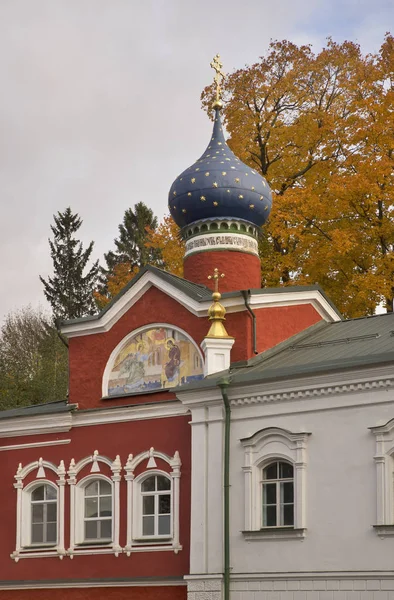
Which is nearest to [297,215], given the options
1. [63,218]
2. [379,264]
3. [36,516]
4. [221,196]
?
[379,264]

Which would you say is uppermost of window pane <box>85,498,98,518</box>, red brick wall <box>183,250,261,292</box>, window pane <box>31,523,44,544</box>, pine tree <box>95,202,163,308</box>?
pine tree <box>95,202,163,308</box>

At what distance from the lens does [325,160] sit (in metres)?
25.3

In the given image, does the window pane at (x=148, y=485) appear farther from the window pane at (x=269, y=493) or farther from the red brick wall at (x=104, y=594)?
the window pane at (x=269, y=493)

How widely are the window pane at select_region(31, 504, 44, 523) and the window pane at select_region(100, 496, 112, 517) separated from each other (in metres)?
1.24

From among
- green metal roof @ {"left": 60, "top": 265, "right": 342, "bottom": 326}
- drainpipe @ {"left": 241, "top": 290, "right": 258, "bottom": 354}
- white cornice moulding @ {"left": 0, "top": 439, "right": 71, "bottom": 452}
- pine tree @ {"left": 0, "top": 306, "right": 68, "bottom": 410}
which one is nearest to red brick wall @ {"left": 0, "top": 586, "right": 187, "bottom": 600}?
white cornice moulding @ {"left": 0, "top": 439, "right": 71, "bottom": 452}

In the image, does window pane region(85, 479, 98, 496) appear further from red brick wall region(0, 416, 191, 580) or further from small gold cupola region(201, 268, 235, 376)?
small gold cupola region(201, 268, 235, 376)

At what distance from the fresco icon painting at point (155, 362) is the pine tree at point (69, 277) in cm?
2165

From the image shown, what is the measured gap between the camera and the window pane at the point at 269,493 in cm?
1602

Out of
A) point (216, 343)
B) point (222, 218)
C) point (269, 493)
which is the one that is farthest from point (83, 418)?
point (222, 218)

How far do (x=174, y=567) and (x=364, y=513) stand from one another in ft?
11.0

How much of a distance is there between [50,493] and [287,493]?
15.0 ft

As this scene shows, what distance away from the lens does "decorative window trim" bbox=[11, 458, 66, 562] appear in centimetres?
1839

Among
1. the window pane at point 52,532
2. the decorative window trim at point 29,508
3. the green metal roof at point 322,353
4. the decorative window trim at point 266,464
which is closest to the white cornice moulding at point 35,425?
the decorative window trim at point 29,508

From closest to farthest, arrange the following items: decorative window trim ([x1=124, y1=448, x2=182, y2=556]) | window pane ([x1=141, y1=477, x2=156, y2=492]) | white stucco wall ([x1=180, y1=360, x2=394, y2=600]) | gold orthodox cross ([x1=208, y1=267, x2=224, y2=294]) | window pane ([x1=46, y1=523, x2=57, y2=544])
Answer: white stucco wall ([x1=180, y1=360, x2=394, y2=600]) < decorative window trim ([x1=124, y1=448, x2=182, y2=556]) < window pane ([x1=141, y1=477, x2=156, y2=492]) < gold orthodox cross ([x1=208, y1=267, x2=224, y2=294]) < window pane ([x1=46, y1=523, x2=57, y2=544])
